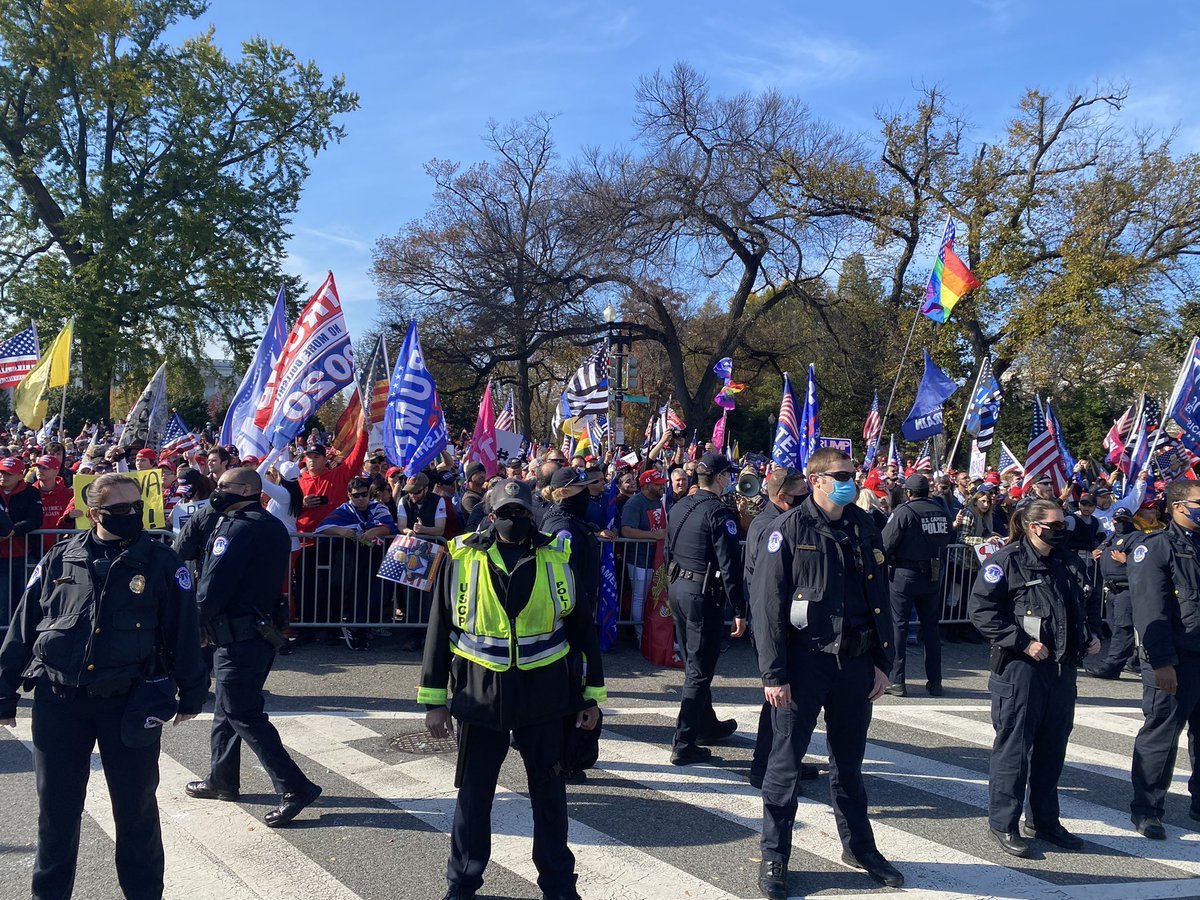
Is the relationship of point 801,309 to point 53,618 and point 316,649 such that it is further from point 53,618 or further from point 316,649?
point 53,618

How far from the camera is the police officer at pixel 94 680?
3.86 meters

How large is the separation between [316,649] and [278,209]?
2850 centimetres

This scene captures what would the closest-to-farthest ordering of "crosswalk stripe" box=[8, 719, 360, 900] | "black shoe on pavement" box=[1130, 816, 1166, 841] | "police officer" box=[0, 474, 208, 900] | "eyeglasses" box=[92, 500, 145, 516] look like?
"police officer" box=[0, 474, 208, 900] < "eyeglasses" box=[92, 500, 145, 516] < "crosswalk stripe" box=[8, 719, 360, 900] < "black shoe on pavement" box=[1130, 816, 1166, 841]

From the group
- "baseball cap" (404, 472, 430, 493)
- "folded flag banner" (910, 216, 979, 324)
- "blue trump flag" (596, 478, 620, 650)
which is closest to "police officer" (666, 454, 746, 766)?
"blue trump flag" (596, 478, 620, 650)

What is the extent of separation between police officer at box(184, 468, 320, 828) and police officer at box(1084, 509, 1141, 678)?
7792 mm

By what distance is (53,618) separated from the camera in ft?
12.9

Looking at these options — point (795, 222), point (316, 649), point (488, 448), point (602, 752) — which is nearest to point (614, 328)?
point (795, 222)

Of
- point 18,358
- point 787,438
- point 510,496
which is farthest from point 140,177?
point 510,496

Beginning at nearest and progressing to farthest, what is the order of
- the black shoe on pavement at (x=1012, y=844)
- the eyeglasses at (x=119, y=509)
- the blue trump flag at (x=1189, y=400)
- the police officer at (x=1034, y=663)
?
the eyeglasses at (x=119, y=509) < the black shoe on pavement at (x=1012, y=844) < the police officer at (x=1034, y=663) < the blue trump flag at (x=1189, y=400)

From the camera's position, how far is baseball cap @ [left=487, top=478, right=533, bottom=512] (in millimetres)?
4047

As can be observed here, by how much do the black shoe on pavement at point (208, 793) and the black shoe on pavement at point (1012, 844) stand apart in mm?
4185

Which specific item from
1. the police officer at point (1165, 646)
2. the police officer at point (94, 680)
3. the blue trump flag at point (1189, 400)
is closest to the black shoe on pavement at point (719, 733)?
the police officer at point (1165, 646)

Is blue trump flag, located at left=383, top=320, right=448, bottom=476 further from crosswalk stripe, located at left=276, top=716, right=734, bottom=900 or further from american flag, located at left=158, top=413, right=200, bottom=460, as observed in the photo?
american flag, located at left=158, top=413, right=200, bottom=460

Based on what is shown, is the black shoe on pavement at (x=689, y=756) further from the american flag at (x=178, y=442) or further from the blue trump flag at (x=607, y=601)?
the american flag at (x=178, y=442)
